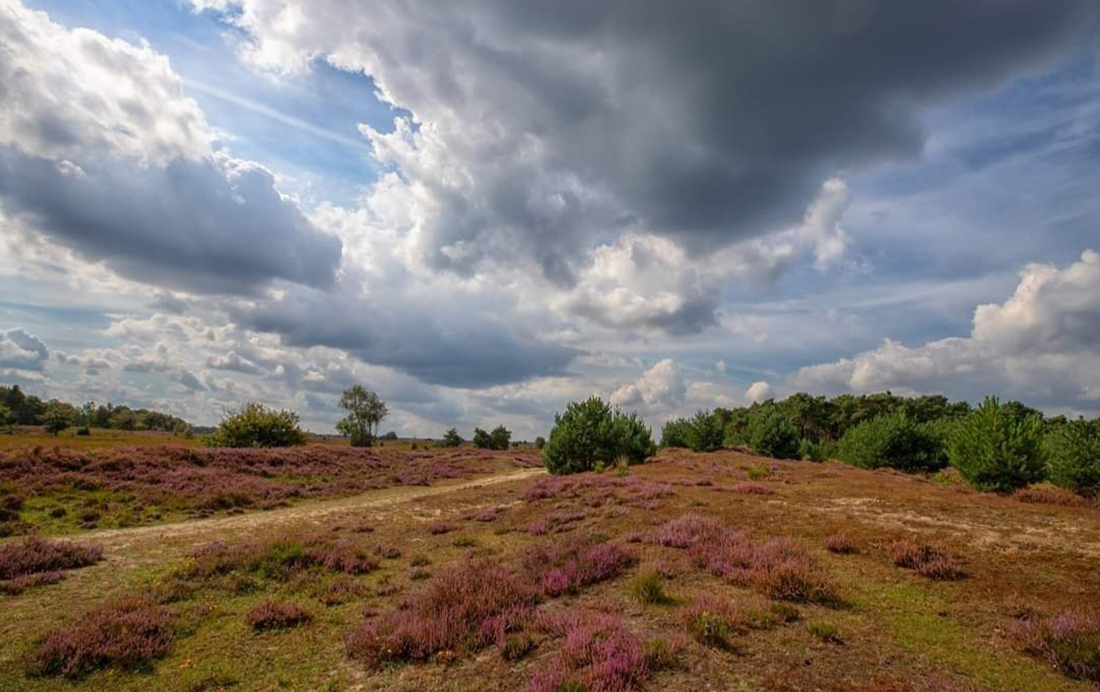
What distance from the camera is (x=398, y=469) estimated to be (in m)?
53.3

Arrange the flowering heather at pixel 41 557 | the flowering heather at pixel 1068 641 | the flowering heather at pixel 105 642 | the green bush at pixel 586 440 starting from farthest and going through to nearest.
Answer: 1. the green bush at pixel 586 440
2. the flowering heather at pixel 41 557
3. the flowering heather at pixel 105 642
4. the flowering heather at pixel 1068 641

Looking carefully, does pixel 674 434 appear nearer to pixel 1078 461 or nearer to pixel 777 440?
pixel 777 440

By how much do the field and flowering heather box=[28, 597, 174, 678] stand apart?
40 mm

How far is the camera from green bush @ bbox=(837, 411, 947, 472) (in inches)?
2041

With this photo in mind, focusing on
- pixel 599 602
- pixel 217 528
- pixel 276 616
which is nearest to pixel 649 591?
pixel 599 602

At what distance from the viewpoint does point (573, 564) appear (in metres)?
12.5

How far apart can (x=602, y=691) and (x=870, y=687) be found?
Result: 11.9 ft

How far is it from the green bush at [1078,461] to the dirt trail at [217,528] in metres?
39.0

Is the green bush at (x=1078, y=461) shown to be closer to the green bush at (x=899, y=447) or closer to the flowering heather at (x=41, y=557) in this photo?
the green bush at (x=899, y=447)

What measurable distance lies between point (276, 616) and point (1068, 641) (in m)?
14.5

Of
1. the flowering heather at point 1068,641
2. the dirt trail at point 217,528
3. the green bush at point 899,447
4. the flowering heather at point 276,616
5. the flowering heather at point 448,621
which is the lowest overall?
the dirt trail at point 217,528

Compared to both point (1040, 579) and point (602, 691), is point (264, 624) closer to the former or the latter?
point (602, 691)

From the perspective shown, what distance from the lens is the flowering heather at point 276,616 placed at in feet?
35.1

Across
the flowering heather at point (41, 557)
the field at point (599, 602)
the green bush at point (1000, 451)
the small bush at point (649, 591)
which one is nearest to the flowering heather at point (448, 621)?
the field at point (599, 602)
